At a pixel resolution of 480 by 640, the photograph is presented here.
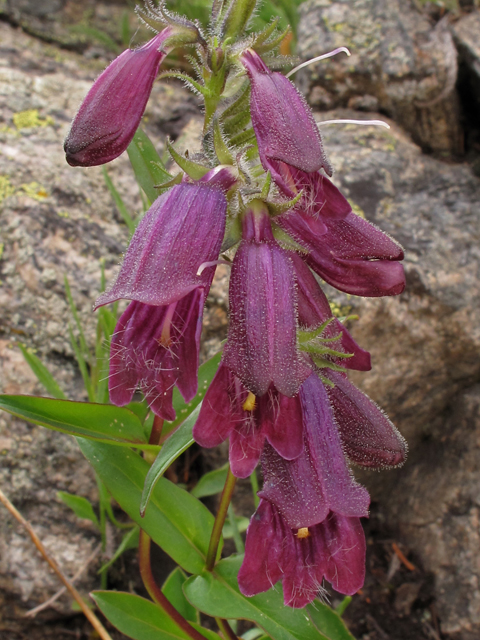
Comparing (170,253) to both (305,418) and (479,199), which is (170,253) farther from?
(479,199)

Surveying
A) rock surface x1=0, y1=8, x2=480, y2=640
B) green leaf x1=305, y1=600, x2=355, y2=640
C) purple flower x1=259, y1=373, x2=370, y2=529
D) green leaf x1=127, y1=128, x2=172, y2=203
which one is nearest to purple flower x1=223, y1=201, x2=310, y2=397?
purple flower x1=259, y1=373, x2=370, y2=529

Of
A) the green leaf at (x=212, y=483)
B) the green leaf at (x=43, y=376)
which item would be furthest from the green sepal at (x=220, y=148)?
the green leaf at (x=212, y=483)

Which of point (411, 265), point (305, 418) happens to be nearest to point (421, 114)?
point (411, 265)

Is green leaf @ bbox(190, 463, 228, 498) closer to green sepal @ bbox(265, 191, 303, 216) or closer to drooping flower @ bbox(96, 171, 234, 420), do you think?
drooping flower @ bbox(96, 171, 234, 420)

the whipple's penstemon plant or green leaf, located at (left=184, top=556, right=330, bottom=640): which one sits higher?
the whipple's penstemon plant

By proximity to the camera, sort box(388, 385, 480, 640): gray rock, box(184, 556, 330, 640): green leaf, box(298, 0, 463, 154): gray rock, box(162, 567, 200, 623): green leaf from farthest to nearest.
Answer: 1. box(298, 0, 463, 154): gray rock
2. box(388, 385, 480, 640): gray rock
3. box(162, 567, 200, 623): green leaf
4. box(184, 556, 330, 640): green leaf

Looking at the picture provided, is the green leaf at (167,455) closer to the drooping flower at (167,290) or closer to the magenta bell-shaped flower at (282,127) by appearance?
the drooping flower at (167,290)
